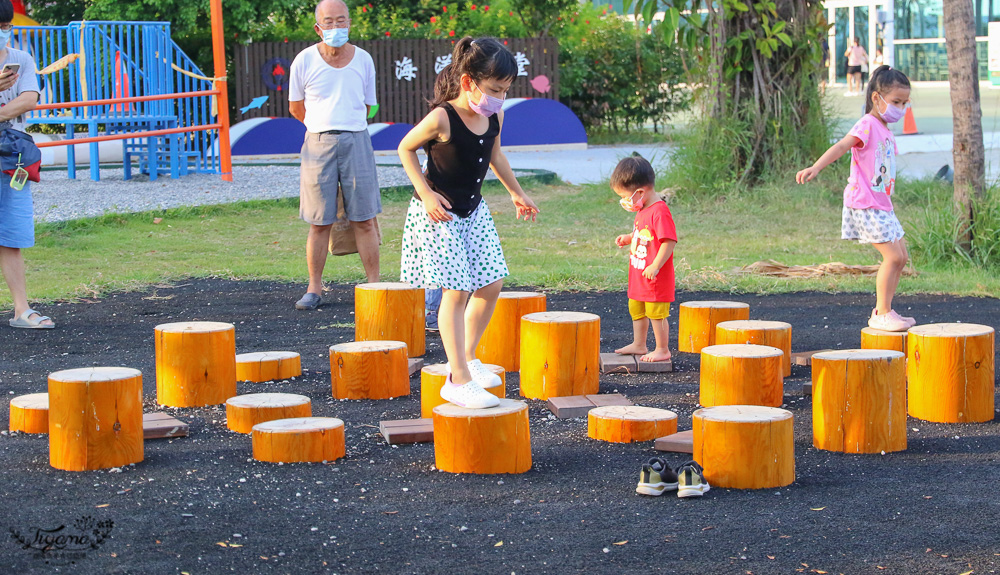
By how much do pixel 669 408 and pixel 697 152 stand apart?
25.5ft

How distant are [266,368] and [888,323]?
297 centimetres

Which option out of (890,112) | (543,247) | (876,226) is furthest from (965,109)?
(543,247)

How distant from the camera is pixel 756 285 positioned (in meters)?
7.16

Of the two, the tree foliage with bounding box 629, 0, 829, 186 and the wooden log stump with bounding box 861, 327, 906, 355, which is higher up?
the tree foliage with bounding box 629, 0, 829, 186

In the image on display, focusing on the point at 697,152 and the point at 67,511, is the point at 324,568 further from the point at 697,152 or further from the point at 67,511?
the point at 697,152

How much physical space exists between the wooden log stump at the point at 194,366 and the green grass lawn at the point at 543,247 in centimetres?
264


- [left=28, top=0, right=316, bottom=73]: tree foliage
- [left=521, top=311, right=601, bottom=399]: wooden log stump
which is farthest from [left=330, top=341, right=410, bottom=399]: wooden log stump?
[left=28, top=0, right=316, bottom=73]: tree foliage

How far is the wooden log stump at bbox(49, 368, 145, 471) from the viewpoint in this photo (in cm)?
356

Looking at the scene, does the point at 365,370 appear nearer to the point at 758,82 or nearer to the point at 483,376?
the point at 483,376

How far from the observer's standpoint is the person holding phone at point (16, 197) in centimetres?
569

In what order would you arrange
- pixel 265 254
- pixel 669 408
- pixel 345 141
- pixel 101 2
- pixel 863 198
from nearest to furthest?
pixel 669 408, pixel 863 198, pixel 345 141, pixel 265 254, pixel 101 2

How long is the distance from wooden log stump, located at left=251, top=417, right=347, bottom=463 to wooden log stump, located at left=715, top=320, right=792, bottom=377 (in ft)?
6.60

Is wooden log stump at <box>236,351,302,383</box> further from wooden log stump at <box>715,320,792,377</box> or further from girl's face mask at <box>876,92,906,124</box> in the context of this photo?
girl's face mask at <box>876,92,906,124</box>

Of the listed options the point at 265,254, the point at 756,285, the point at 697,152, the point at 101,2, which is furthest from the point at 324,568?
the point at 101,2
